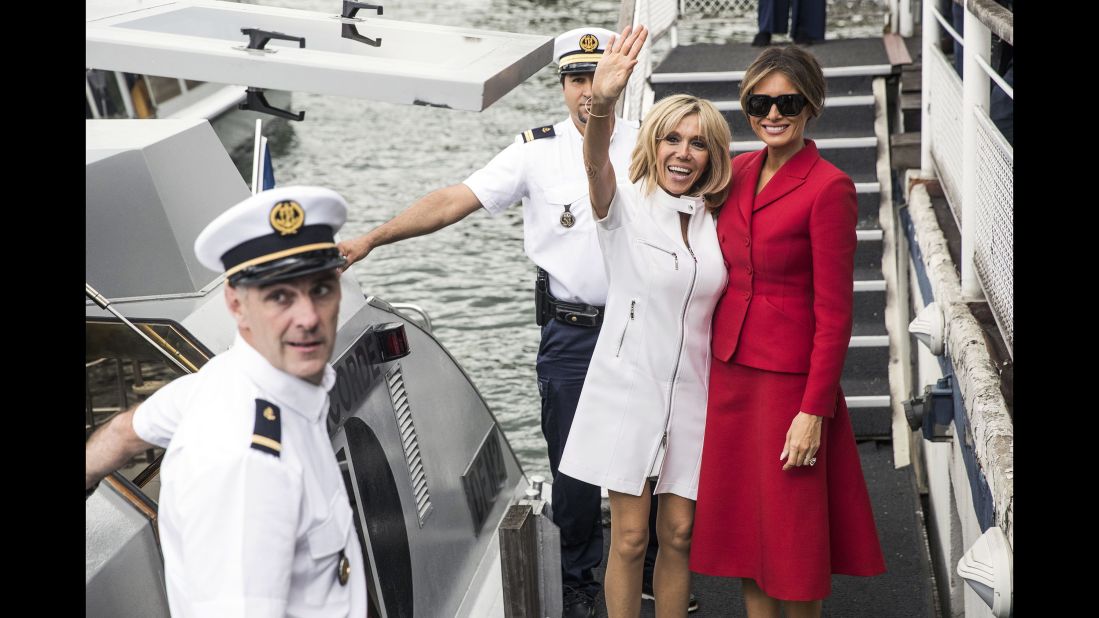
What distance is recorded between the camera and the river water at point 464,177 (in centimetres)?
992

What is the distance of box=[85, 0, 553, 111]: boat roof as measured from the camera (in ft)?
8.55

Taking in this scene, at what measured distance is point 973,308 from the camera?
439 centimetres

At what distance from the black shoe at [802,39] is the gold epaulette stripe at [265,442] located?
755cm

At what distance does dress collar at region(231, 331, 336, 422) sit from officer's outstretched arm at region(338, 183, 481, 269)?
3.66 ft

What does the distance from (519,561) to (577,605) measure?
2.55ft

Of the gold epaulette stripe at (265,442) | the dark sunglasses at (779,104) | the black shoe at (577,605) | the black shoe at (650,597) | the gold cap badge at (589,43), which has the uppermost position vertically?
the gold cap badge at (589,43)

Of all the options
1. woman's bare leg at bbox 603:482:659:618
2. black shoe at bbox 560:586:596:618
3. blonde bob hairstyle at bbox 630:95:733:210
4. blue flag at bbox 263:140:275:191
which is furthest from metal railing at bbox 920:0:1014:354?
blue flag at bbox 263:140:275:191

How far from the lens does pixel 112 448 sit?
222cm

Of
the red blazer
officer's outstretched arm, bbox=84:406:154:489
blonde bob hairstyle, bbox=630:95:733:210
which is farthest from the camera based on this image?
blonde bob hairstyle, bbox=630:95:733:210

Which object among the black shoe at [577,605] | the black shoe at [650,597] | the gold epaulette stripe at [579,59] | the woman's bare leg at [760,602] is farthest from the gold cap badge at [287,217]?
the black shoe at [650,597]

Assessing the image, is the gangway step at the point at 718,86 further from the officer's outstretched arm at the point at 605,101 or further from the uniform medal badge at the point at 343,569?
the uniform medal badge at the point at 343,569

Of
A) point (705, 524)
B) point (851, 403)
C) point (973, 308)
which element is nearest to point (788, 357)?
point (705, 524)

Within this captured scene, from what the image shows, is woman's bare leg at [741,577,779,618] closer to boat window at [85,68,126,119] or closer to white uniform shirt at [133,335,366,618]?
white uniform shirt at [133,335,366,618]
